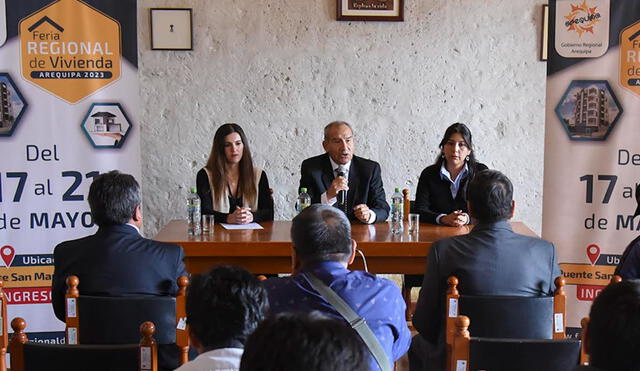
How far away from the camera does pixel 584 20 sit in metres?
3.62

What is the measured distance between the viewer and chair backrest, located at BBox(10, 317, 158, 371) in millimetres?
1856

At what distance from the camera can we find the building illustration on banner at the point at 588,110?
3.69 m

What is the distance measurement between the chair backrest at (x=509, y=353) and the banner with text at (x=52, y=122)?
2561 mm

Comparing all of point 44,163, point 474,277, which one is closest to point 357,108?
point 44,163

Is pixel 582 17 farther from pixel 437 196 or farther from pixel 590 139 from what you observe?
pixel 437 196

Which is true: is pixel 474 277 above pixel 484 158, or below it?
below

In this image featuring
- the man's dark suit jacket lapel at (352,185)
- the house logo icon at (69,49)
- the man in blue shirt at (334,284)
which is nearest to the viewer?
the man in blue shirt at (334,284)

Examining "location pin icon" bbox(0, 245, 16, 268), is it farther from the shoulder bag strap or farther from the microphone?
the shoulder bag strap

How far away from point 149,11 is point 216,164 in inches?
55.4

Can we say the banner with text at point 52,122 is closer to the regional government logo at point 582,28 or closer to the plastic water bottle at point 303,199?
the plastic water bottle at point 303,199

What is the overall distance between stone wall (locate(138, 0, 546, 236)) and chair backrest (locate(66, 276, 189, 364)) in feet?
9.27

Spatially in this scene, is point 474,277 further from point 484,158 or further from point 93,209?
point 484,158

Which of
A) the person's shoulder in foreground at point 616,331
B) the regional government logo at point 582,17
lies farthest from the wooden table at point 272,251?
the person's shoulder in foreground at point 616,331

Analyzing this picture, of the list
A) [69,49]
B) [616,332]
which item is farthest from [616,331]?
[69,49]
